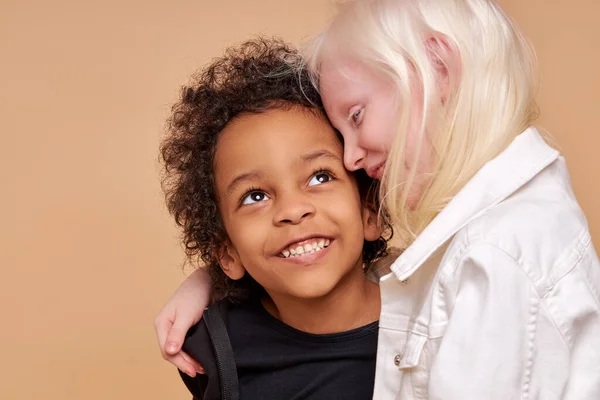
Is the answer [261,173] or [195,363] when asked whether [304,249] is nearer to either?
[261,173]

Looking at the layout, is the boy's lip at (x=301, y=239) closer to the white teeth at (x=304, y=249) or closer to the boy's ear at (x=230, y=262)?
the white teeth at (x=304, y=249)

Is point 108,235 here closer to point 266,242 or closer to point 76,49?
point 76,49

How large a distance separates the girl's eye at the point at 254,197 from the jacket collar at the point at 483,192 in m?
0.29

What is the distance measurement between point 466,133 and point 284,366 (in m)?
0.53

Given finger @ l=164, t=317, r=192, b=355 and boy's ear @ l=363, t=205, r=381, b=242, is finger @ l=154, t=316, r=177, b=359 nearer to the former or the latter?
finger @ l=164, t=317, r=192, b=355

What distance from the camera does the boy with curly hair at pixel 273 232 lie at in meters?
1.48

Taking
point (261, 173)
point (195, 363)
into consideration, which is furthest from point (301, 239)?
point (195, 363)

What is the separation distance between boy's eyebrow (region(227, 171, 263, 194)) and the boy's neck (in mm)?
217

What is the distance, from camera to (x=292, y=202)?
4.76 feet

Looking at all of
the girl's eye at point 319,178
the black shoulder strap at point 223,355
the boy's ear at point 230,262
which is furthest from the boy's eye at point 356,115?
the black shoulder strap at point 223,355

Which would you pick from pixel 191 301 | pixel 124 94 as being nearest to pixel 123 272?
pixel 124 94

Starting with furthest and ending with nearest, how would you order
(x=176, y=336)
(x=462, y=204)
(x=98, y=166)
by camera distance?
(x=98, y=166) < (x=176, y=336) < (x=462, y=204)

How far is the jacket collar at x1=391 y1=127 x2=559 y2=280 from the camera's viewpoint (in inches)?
49.5

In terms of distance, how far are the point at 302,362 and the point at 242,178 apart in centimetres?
34
